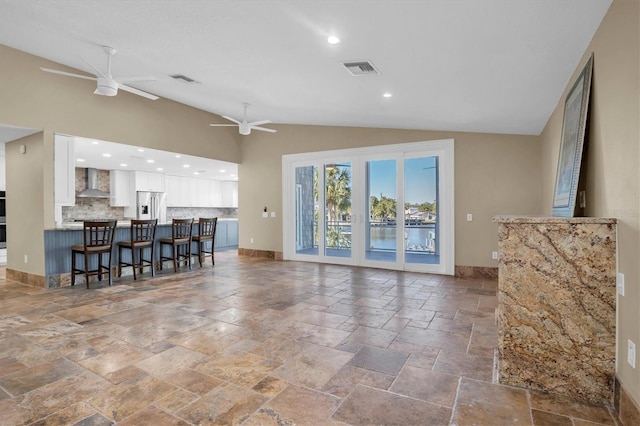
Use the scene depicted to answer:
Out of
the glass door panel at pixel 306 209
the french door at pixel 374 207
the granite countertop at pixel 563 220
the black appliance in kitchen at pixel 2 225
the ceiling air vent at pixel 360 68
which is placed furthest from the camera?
→ the glass door panel at pixel 306 209

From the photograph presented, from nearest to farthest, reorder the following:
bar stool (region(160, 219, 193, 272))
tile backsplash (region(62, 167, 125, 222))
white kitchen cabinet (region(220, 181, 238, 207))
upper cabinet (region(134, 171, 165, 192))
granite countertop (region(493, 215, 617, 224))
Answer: granite countertop (region(493, 215, 617, 224)) → bar stool (region(160, 219, 193, 272)) → tile backsplash (region(62, 167, 125, 222)) → upper cabinet (region(134, 171, 165, 192)) → white kitchen cabinet (region(220, 181, 238, 207))

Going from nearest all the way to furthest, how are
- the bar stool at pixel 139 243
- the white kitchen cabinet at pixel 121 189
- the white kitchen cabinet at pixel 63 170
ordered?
1. the white kitchen cabinet at pixel 63 170
2. the bar stool at pixel 139 243
3. the white kitchen cabinet at pixel 121 189

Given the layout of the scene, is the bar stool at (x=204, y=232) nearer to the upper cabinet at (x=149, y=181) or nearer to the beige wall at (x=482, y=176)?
the beige wall at (x=482, y=176)

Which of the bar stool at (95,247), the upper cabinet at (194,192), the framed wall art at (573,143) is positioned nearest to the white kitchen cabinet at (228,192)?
the upper cabinet at (194,192)

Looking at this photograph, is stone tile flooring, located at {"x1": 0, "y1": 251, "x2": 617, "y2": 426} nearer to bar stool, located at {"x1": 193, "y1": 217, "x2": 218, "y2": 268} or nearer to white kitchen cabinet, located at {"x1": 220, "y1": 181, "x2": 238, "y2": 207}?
bar stool, located at {"x1": 193, "y1": 217, "x2": 218, "y2": 268}

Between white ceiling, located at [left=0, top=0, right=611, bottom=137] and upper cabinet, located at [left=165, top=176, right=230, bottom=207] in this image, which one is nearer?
white ceiling, located at [left=0, top=0, right=611, bottom=137]

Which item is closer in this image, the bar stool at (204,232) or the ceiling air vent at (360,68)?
the ceiling air vent at (360,68)

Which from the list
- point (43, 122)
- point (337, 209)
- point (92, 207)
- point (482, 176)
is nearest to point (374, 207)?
point (337, 209)

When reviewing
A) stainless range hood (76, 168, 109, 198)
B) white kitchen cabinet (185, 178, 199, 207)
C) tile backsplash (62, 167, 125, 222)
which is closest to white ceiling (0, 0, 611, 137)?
stainless range hood (76, 168, 109, 198)

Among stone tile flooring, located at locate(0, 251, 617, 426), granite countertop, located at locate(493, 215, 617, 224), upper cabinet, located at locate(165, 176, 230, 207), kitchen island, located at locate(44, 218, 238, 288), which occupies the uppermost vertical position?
upper cabinet, located at locate(165, 176, 230, 207)

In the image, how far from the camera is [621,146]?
76.6 inches

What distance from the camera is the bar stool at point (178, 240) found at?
650 cm

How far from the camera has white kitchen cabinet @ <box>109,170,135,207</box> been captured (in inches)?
373

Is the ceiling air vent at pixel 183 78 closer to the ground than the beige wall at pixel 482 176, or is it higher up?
higher up
